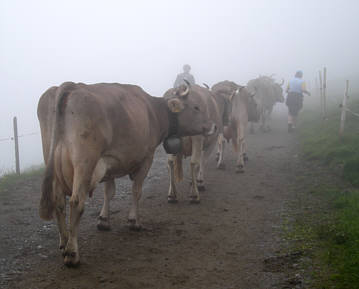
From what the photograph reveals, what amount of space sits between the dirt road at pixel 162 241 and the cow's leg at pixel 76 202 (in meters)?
0.14

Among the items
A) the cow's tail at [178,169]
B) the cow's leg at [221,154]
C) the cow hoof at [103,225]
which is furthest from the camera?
the cow's leg at [221,154]

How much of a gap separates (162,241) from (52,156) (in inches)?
73.0

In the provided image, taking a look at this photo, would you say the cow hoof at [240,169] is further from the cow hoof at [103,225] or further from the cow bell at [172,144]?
the cow hoof at [103,225]

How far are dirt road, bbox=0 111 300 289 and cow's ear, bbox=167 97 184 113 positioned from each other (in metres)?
1.67

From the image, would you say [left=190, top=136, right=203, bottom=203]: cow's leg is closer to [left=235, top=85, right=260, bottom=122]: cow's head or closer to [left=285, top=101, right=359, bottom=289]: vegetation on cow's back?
[left=285, top=101, right=359, bottom=289]: vegetation on cow's back

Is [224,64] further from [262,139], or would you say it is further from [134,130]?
[134,130]

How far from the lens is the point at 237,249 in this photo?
505cm

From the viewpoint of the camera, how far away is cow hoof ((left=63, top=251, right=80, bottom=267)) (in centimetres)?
445

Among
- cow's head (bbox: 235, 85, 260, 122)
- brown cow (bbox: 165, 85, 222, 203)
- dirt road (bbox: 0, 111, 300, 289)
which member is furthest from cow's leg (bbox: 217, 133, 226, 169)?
brown cow (bbox: 165, 85, 222, 203)

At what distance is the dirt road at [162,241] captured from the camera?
4.23 metres

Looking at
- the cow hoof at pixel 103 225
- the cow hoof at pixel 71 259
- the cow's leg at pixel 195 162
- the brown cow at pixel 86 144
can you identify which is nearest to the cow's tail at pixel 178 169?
the cow's leg at pixel 195 162

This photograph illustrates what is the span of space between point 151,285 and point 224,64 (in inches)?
2813

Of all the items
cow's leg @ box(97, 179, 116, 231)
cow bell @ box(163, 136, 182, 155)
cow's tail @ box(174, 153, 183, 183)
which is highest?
cow bell @ box(163, 136, 182, 155)

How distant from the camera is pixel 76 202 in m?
4.40
